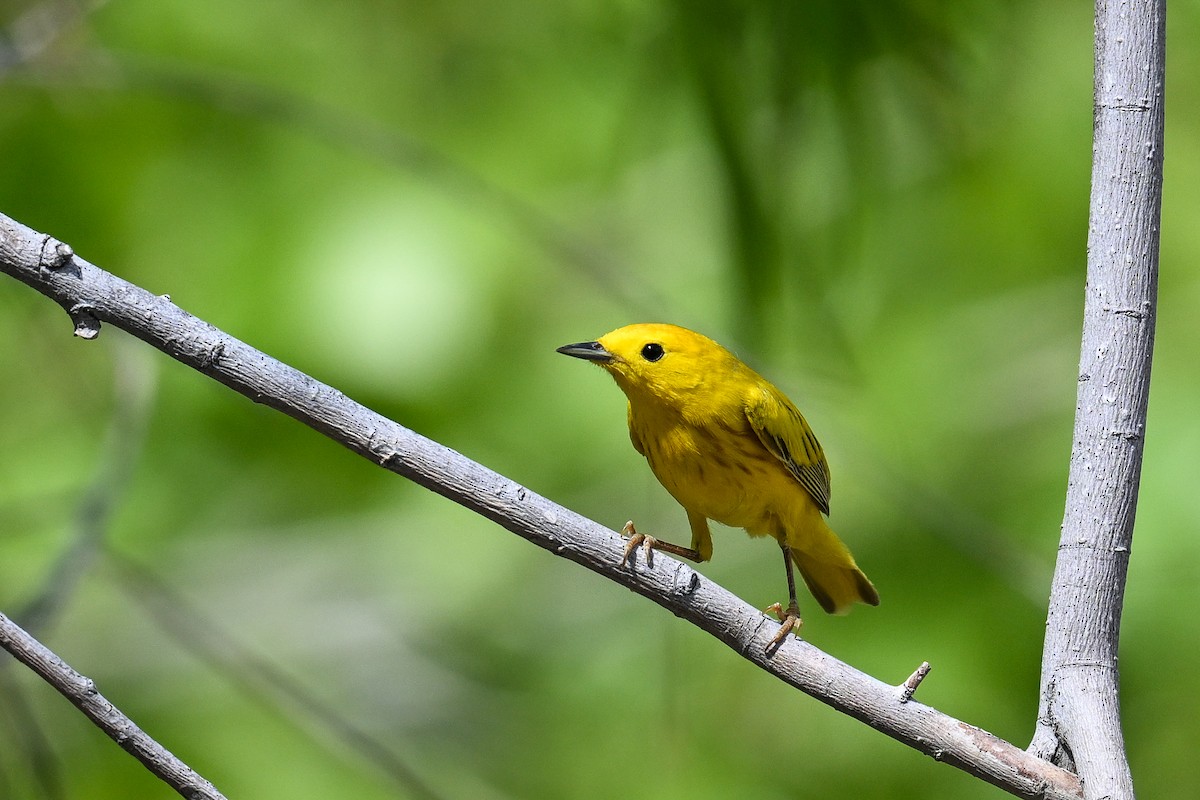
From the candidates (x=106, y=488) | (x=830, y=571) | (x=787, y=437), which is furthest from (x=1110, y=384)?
(x=106, y=488)

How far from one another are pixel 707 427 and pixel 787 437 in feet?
1.00

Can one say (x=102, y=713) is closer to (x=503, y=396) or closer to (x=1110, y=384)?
(x=1110, y=384)

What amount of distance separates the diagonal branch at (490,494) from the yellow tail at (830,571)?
1.84 meters

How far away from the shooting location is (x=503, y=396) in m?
6.78

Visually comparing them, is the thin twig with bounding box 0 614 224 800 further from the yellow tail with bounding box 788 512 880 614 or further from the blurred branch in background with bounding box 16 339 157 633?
the yellow tail with bounding box 788 512 880 614

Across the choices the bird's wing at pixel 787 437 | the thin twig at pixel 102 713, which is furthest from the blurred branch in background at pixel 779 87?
the thin twig at pixel 102 713

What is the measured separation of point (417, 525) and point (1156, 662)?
163 inches

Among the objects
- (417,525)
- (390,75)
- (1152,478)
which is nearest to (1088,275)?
(1152,478)

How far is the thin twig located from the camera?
1.89m

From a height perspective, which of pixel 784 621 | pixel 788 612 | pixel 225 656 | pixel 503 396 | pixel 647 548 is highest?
pixel 503 396

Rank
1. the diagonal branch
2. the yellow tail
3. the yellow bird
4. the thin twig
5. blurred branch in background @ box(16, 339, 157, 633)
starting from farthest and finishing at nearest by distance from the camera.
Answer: blurred branch in background @ box(16, 339, 157, 633) < the yellow tail < the yellow bird < the diagonal branch < the thin twig

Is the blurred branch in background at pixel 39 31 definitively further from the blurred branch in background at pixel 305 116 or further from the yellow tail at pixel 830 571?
the yellow tail at pixel 830 571

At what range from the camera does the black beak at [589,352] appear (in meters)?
3.62

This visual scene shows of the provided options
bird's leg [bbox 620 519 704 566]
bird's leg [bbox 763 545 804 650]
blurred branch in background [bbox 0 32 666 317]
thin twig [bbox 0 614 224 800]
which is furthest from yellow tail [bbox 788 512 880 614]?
thin twig [bbox 0 614 224 800]
